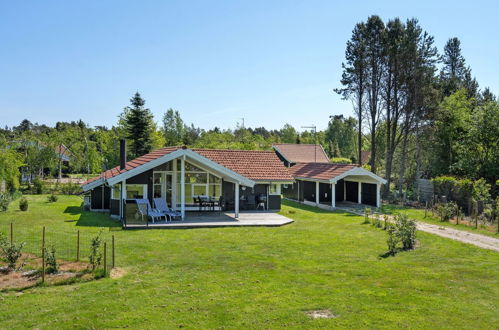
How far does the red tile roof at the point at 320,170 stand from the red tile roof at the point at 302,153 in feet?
27.4

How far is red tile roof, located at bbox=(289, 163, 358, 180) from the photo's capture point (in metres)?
25.6

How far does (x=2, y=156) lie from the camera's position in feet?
91.0

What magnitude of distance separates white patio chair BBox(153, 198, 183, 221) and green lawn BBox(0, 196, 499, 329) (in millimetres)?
3341

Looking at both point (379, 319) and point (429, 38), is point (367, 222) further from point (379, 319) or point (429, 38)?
point (429, 38)

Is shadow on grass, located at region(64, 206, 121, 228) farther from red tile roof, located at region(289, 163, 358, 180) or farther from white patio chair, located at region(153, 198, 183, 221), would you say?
red tile roof, located at region(289, 163, 358, 180)

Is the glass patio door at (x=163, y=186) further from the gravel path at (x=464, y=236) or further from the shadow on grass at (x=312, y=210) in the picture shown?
the gravel path at (x=464, y=236)

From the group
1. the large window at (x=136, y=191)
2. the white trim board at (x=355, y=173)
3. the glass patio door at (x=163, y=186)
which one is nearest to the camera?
the large window at (x=136, y=191)

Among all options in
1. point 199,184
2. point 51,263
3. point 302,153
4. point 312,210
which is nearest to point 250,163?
point 199,184

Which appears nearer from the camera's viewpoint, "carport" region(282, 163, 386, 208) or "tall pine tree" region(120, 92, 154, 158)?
"carport" region(282, 163, 386, 208)

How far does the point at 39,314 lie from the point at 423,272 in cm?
881

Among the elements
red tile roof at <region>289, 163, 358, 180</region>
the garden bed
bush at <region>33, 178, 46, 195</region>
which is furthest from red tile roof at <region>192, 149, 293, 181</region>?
bush at <region>33, 178, 46, 195</region>

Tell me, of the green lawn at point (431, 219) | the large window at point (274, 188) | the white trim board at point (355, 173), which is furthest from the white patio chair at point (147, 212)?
the green lawn at point (431, 219)

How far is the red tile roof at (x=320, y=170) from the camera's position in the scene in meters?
25.6

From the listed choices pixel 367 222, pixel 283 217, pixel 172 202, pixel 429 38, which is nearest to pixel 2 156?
pixel 172 202
